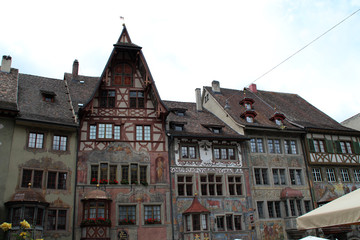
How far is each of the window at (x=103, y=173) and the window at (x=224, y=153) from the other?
725 cm

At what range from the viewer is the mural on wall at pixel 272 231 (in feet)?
78.9

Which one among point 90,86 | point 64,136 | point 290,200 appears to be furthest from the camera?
point 90,86

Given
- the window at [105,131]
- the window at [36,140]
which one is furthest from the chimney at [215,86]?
the window at [36,140]

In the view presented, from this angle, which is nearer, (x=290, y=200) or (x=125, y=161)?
(x=125, y=161)

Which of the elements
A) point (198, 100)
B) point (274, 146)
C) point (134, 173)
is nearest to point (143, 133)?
point (134, 173)

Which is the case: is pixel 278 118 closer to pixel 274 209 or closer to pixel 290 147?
pixel 290 147

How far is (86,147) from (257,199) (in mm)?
12115

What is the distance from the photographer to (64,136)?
22.5 metres

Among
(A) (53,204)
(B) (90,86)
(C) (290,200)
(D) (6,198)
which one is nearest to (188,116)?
(B) (90,86)

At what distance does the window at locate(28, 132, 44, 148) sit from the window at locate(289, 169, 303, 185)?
697 inches

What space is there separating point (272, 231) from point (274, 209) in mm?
1586

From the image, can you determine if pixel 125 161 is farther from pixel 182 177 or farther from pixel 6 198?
pixel 6 198

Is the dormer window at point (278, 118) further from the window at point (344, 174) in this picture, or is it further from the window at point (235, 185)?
the window at point (344, 174)

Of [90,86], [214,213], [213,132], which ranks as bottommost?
[214,213]
